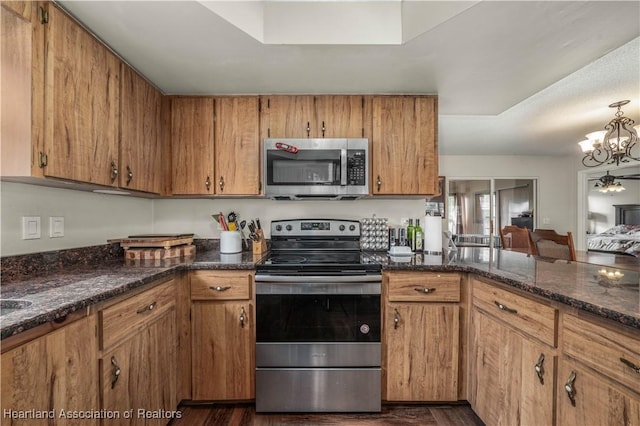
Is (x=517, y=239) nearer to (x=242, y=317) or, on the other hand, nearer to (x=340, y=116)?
(x=340, y=116)

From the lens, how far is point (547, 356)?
Result: 1.10 metres

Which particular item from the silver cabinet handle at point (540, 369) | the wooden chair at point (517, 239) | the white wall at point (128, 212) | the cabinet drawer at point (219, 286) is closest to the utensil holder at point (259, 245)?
the white wall at point (128, 212)

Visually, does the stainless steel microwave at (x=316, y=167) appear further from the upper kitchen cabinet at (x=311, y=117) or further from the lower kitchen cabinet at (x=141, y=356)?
the lower kitchen cabinet at (x=141, y=356)

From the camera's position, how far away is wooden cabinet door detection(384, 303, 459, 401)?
1.70 meters

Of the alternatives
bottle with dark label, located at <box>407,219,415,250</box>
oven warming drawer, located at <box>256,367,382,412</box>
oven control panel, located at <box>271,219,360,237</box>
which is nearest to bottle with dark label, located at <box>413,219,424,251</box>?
bottle with dark label, located at <box>407,219,415,250</box>

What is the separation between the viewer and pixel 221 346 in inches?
66.9

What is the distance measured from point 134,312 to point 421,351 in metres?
1.57

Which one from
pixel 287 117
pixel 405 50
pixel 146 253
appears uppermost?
pixel 405 50

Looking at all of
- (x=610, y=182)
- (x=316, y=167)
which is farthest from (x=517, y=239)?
(x=316, y=167)

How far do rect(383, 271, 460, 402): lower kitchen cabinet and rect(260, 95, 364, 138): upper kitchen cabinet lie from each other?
1.15 metres

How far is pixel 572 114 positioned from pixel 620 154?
2.56 feet

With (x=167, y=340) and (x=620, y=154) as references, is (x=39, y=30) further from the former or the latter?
(x=620, y=154)

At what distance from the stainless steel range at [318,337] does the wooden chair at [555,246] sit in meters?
1.92

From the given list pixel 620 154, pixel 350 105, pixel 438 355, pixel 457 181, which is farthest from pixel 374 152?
pixel 457 181
